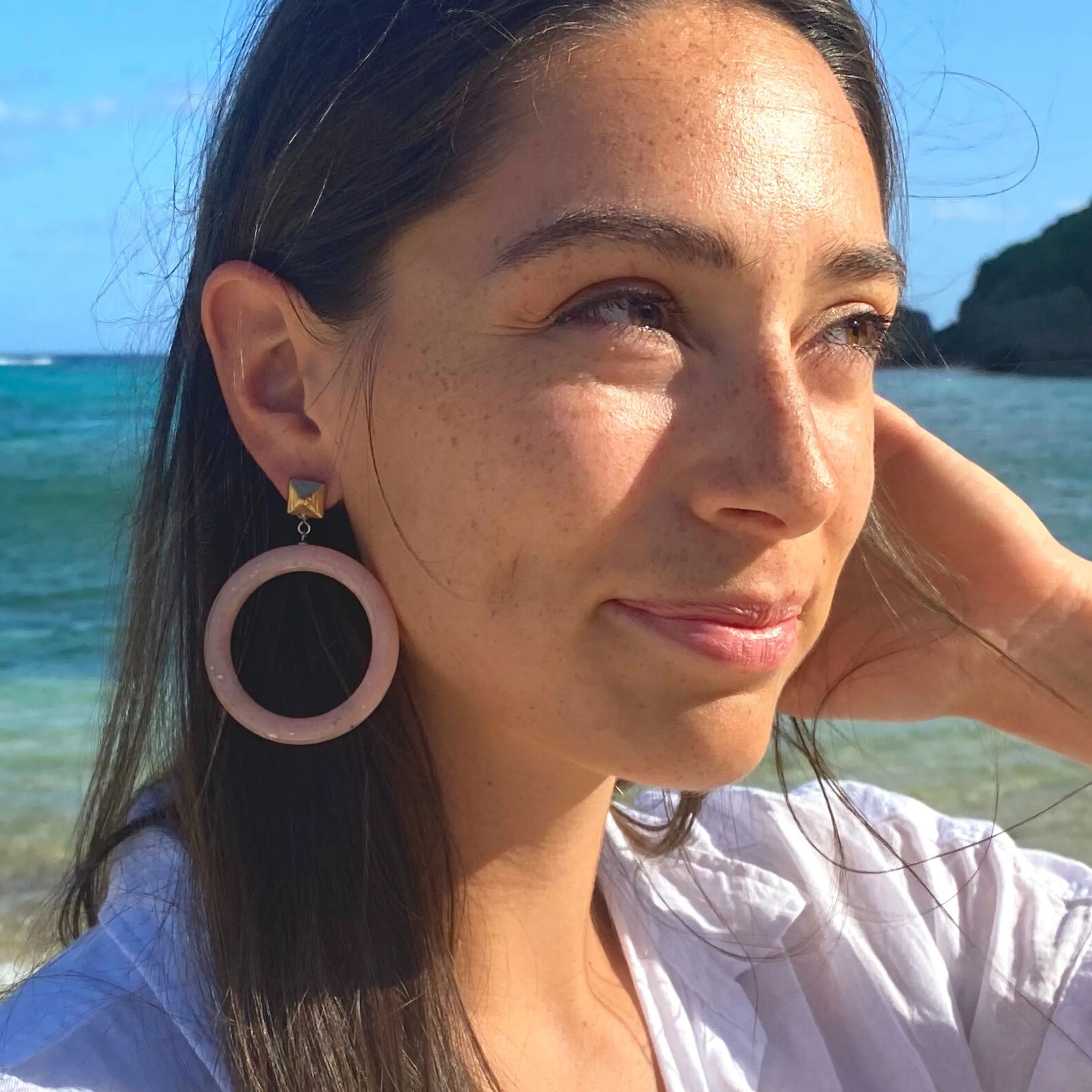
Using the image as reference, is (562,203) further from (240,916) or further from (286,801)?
(240,916)

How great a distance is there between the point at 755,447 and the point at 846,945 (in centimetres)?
107

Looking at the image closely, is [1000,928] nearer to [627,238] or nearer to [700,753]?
[700,753]

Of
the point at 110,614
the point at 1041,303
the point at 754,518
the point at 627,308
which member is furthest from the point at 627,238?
the point at 1041,303

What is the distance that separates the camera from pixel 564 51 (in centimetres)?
149

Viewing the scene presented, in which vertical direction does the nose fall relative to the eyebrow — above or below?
below

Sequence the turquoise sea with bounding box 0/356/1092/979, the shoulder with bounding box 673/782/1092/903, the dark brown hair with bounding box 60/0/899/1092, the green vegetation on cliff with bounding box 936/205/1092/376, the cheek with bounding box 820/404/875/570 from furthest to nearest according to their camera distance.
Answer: the green vegetation on cliff with bounding box 936/205/1092/376 < the turquoise sea with bounding box 0/356/1092/979 < the shoulder with bounding box 673/782/1092/903 < the cheek with bounding box 820/404/875/570 < the dark brown hair with bounding box 60/0/899/1092

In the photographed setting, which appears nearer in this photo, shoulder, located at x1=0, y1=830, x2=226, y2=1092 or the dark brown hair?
shoulder, located at x1=0, y1=830, x2=226, y2=1092

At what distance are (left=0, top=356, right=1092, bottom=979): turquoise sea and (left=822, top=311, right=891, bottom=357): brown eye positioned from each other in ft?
2.13

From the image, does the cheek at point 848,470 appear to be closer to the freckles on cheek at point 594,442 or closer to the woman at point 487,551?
the woman at point 487,551

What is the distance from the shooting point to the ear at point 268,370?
1.64 metres

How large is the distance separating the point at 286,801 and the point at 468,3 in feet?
3.50

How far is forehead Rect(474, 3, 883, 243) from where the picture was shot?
143cm

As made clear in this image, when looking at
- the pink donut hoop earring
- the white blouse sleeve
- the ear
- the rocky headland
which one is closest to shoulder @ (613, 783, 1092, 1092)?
the white blouse sleeve

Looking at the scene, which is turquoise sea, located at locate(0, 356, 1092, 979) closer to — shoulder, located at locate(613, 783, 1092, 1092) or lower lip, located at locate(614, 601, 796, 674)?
shoulder, located at locate(613, 783, 1092, 1092)
